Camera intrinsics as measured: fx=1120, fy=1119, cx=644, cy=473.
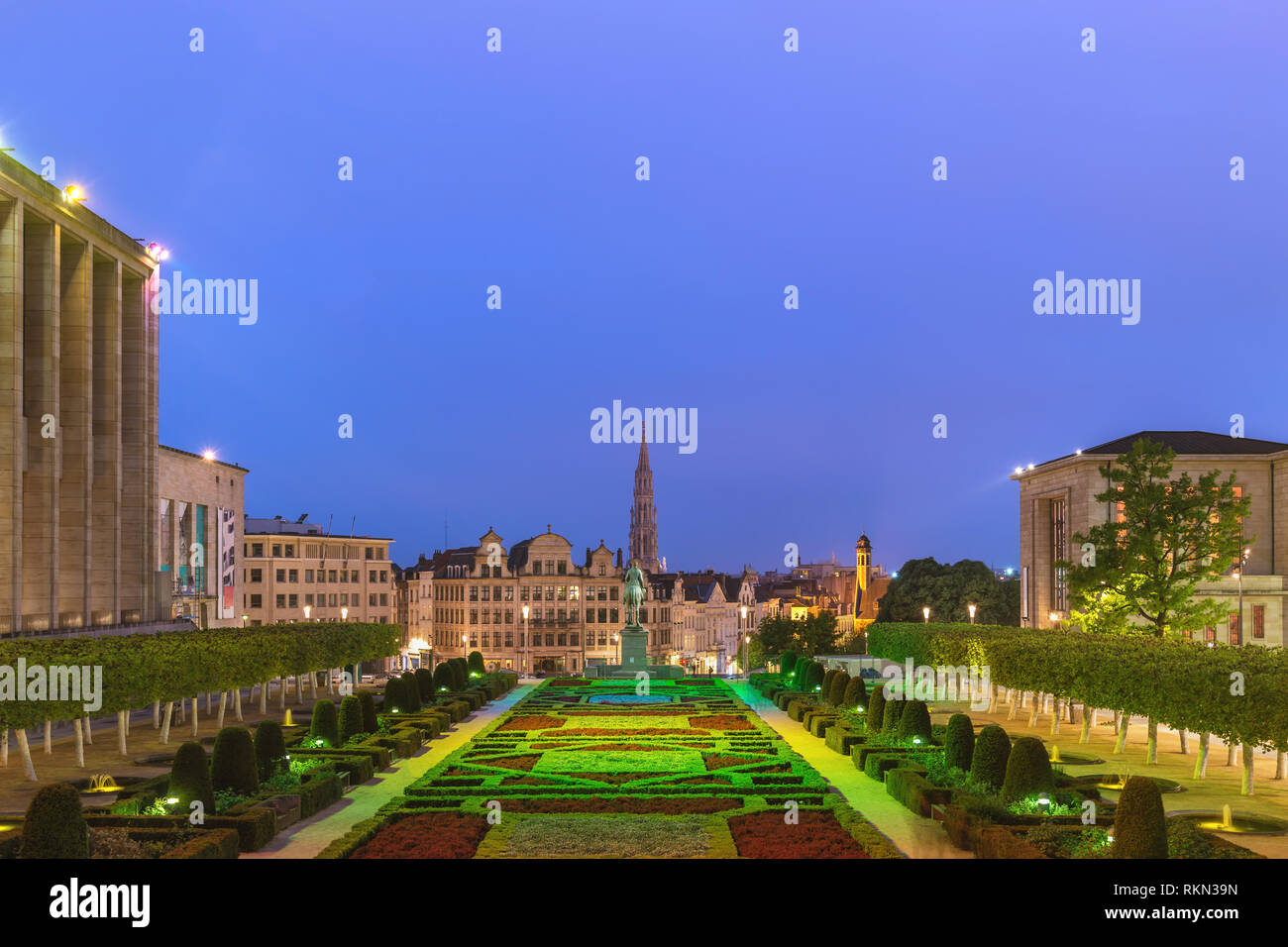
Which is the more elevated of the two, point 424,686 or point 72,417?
point 72,417

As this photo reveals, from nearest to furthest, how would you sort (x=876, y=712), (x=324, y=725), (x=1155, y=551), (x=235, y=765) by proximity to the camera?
(x=235, y=765) → (x=324, y=725) → (x=876, y=712) → (x=1155, y=551)

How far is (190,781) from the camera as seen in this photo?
2427cm

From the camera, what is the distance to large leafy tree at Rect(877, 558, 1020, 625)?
352ft

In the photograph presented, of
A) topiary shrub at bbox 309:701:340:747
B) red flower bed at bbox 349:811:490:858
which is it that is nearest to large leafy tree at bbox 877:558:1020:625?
topiary shrub at bbox 309:701:340:747

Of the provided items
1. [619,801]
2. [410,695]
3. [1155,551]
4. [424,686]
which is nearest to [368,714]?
[410,695]

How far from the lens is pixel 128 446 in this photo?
234 feet

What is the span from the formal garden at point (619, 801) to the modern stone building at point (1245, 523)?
43.0m

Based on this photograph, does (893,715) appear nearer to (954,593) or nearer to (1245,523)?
(1245,523)

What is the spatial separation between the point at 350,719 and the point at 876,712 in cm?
1820

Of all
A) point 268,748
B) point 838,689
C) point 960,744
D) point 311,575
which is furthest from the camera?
point 311,575
